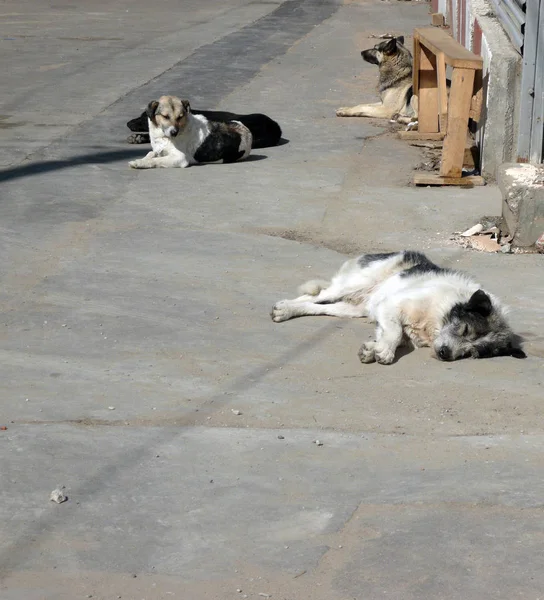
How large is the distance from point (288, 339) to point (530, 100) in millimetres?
4498

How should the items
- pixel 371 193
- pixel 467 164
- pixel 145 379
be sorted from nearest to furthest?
pixel 145 379
pixel 371 193
pixel 467 164

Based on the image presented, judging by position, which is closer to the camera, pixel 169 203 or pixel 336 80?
pixel 169 203

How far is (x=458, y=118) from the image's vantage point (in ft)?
34.0

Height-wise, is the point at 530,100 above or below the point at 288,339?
above

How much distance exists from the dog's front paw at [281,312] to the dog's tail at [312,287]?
0.91ft

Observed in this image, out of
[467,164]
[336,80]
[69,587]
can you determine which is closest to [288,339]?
[69,587]

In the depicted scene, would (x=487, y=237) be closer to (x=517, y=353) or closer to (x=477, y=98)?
(x=517, y=353)

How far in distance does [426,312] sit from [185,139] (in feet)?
17.9

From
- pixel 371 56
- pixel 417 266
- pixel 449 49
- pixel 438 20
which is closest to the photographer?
pixel 417 266

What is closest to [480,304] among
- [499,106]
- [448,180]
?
[448,180]

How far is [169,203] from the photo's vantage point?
31.8 feet

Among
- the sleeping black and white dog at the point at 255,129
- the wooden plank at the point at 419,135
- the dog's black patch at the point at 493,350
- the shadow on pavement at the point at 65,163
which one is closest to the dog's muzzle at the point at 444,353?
the dog's black patch at the point at 493,350

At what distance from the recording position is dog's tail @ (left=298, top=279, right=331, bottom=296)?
719 centimetres

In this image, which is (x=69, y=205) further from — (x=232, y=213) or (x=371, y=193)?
(x=371, y=193)
